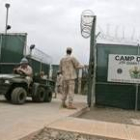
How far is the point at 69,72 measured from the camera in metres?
11.6

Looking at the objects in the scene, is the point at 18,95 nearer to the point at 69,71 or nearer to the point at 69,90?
the point at 69,90

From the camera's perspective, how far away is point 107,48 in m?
14.0

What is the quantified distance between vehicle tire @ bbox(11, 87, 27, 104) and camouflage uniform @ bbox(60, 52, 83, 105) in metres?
1.36

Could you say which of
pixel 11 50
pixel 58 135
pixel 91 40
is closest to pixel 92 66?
pixel 91 40

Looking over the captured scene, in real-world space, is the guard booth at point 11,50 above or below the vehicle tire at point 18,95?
above

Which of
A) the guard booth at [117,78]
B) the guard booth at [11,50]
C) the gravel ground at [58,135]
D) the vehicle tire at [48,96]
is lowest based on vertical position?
the gravel ground at [58,135]

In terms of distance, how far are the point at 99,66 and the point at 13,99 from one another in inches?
135

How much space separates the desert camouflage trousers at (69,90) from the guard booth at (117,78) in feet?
7.85

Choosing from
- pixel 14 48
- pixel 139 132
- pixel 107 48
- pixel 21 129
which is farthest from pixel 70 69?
pixel 14 48

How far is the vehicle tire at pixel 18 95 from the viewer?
473 inches

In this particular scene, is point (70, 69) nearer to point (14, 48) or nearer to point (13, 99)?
point (13, 99)

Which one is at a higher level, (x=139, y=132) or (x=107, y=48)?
(x=107, y=48)

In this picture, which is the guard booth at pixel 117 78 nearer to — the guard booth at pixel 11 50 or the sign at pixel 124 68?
the sign at pixel 124 68

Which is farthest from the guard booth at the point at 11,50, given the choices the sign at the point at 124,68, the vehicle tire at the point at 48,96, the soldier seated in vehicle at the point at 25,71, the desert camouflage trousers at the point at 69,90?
the desert camouflage trousers at the point at 69,90
